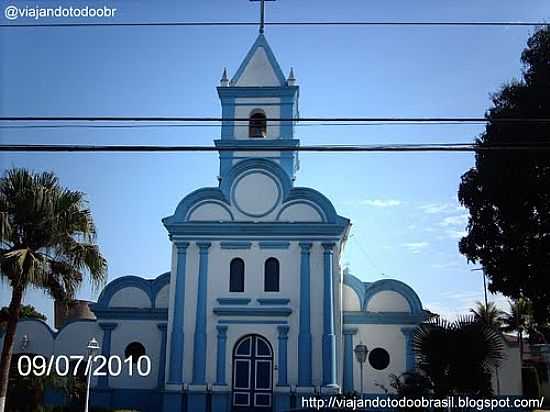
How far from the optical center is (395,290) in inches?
1019

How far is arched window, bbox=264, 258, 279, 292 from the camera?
82.9 feet

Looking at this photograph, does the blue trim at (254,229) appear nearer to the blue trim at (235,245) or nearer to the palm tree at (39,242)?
the blue trim at (235,245)

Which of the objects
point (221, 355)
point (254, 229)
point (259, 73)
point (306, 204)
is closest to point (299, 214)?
point (306, 204)

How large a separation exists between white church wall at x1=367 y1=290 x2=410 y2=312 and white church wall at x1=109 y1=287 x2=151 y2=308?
9080 mm

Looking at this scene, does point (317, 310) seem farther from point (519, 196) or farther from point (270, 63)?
point (270, 63)

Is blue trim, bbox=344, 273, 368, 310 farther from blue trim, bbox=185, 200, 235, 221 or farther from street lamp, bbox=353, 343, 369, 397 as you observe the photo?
blue trim, bbox=185, 200, 235, 221

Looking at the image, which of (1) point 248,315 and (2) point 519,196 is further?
(1) point 248,315

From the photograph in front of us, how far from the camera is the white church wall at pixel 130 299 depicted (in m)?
26.4

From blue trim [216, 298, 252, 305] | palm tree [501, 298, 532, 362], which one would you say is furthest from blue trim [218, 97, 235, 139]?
palm tree [501, 298, 532, 362]

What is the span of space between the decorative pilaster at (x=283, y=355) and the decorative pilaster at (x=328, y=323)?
1456 mm

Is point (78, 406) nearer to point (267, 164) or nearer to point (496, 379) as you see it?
point (267, 164)

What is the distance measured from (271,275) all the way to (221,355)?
3599mm

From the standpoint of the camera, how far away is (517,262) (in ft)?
69.9
